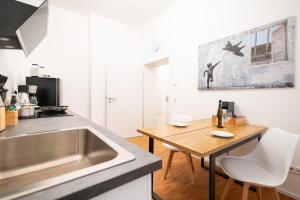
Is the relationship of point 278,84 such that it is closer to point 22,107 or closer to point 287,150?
point 287,150

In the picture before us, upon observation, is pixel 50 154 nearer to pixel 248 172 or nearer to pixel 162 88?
pixel 248 172

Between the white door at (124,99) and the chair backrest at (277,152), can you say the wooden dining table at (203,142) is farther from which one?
the white door at (124,99)

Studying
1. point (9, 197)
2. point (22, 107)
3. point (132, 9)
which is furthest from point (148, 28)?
point (9, 197)

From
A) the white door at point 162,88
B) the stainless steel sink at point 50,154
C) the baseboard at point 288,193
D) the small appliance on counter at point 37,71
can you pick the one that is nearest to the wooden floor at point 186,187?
the baseboard at point 288,193

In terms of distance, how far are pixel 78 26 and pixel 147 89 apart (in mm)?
2200

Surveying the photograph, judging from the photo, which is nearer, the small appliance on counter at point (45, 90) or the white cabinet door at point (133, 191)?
the white cabinet door at point (133, 191)

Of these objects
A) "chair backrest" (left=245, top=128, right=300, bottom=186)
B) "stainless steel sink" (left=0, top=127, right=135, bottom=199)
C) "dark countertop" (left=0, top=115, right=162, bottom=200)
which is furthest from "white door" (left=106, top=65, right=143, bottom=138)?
"dark countertop" (left=0, top=115, right=162, bottom=200)

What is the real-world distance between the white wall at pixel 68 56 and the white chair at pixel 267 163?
126 inches

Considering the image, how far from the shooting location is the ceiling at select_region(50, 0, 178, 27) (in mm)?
3105

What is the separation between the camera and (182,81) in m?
2.98

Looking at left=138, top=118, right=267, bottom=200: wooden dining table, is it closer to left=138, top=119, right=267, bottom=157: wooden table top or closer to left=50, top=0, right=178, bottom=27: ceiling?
left=138, top=119, right=267, bottom=157: wooden table top

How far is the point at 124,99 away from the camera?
3.85 metres

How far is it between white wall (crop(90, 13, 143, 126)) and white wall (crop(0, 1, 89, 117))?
0.21m

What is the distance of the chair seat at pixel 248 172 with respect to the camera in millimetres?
1183
